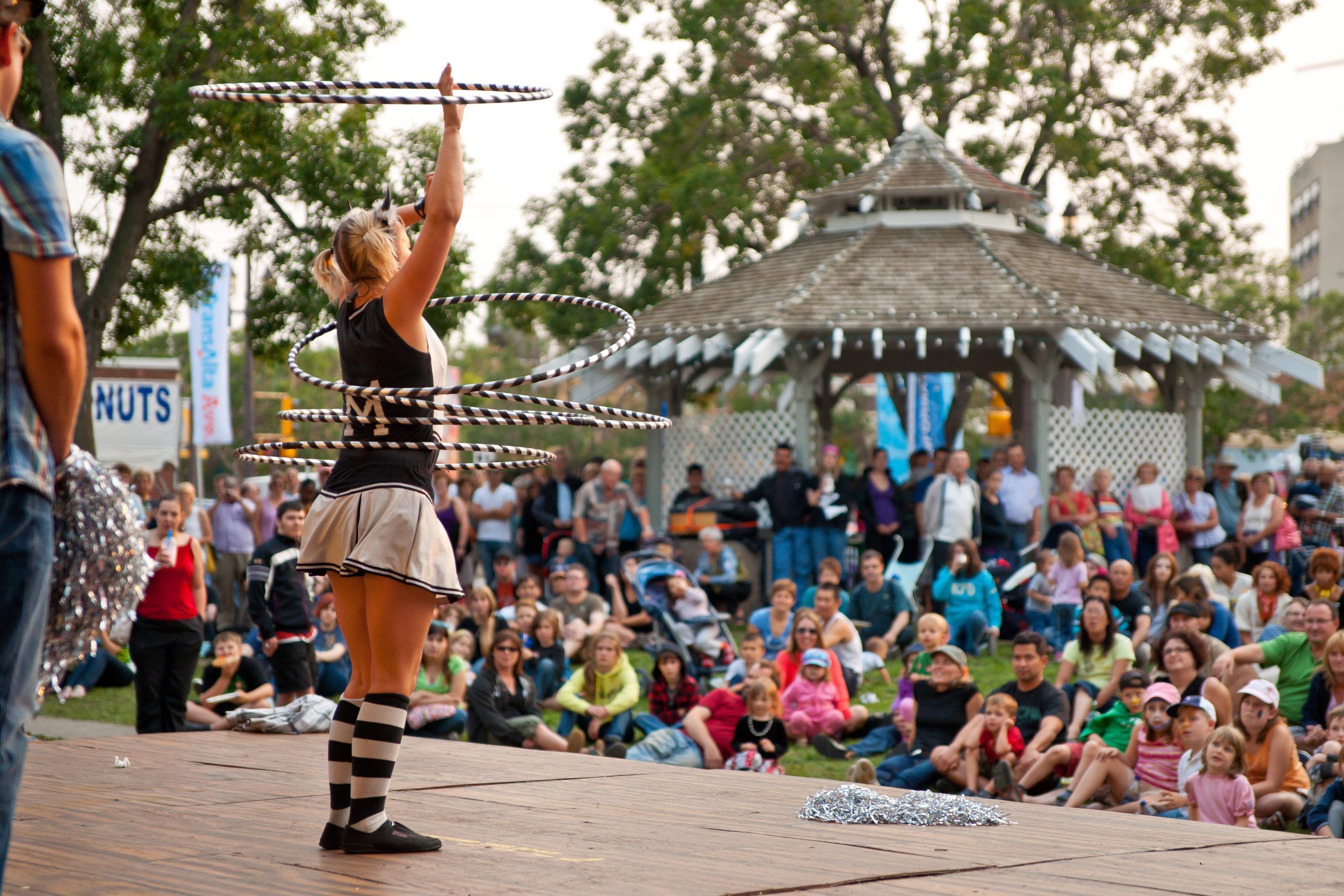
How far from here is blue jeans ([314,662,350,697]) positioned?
11484 millimetres

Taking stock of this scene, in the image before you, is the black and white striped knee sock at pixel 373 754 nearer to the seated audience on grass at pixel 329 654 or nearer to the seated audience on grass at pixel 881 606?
the seated audience on grass at pixel 329 654

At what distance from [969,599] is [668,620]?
2717 millimetres

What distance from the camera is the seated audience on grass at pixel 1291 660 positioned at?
9.25 m

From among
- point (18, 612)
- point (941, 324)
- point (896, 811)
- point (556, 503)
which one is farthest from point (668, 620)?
point (18, 612)

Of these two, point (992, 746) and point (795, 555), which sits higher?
point (795, 555)

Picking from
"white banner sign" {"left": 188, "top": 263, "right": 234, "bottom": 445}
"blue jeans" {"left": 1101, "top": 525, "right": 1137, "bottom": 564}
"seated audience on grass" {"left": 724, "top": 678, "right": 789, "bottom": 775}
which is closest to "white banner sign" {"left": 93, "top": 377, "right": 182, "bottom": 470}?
"white banner sign" {"left": 188, "top": 263, "right": 234, "bottom": 445}

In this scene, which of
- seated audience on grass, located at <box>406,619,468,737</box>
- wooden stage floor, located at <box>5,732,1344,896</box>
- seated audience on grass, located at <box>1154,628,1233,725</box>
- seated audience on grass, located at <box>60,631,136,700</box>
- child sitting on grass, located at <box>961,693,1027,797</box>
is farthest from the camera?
seated audience on grass, located at <box>60,631,136,700</box>

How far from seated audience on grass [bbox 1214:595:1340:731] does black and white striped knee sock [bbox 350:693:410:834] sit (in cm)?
646

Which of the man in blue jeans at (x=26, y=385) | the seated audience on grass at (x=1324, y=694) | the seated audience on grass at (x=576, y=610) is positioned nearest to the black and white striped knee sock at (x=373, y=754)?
the man in blue jeans at (x=26, y=385)

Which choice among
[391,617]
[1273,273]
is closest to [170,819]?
[391,617]

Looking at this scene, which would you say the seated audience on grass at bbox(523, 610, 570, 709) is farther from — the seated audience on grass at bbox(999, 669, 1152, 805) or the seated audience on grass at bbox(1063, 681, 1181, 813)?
the seated audience on grass at bbox(1063, 681, 1181, 813)

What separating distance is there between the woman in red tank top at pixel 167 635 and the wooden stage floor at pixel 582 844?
333cm

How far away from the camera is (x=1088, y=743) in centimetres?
870

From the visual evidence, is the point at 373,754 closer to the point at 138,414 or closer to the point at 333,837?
the point at 333,837
